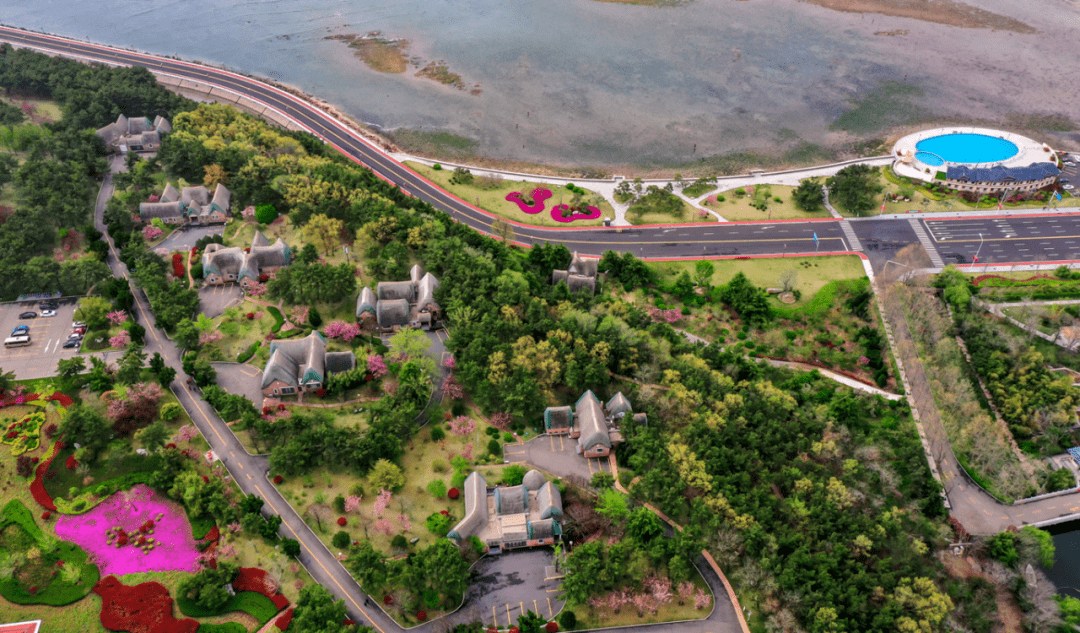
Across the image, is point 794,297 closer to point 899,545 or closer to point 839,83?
point 899,545

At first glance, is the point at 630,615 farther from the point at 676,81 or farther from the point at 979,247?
the point at 676,81

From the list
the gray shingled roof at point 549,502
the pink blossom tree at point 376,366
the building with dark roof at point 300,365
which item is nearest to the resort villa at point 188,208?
the building with dark roof at point 300,365

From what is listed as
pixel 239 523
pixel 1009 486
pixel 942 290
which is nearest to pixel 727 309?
pixel 942 290

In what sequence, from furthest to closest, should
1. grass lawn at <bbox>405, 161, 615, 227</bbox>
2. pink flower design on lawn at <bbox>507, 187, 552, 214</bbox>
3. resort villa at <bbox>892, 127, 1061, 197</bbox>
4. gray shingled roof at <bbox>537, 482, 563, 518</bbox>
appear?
1. pink flower design on lawn at <bbox>507, 187, 552, 214</bbox>
2. resort villa at <bbox>892, 127, 1061, 197</bbox>
3. grass lawn at <bbox>405, 161, 615, 227</bbox>
4. gray shingled roof at <bbox>537, 482, 563, 518</bbox>

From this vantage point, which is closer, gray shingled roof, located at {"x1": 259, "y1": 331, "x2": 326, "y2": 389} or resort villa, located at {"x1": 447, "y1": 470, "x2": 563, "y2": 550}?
resort villa, located at {"x1": 447, "y1": 470, "x2": 563, "y2": 550}

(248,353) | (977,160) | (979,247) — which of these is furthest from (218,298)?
(977,160)

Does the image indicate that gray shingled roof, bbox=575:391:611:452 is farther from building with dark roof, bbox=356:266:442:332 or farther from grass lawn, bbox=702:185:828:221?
grass lawn, bbox=702:185:828:221

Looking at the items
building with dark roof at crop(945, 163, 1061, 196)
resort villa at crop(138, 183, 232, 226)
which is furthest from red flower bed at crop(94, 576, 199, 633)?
building with dark roof at crop(945, 163, 1061, 196)
